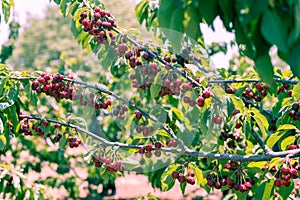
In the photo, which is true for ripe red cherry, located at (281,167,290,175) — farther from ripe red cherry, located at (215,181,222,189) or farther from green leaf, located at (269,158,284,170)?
ripe red cherry, located at (215,181,222,189)

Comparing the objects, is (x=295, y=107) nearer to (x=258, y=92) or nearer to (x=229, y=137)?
(x=258, y=92)

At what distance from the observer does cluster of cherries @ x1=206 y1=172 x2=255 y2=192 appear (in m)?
2.29

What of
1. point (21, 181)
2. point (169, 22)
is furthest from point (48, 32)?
point (169, 22)

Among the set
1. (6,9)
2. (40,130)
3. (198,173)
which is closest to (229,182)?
(198,173)

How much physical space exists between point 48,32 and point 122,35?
35.6 metres

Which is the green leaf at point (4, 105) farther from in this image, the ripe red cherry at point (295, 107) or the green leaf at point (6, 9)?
the ripe red cherry at point (295, 107)

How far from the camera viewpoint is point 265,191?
2221 millimetres

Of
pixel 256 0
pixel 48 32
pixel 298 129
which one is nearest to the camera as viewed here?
pixel 256 0

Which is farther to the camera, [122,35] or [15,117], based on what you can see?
[15,117]

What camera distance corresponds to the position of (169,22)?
3.93ft

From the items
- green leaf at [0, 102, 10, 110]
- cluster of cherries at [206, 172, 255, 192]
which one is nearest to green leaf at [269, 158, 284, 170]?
cluster of cherries at [206, 172, 255, 192]

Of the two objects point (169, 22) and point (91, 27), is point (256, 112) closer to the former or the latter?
point (91, 27)

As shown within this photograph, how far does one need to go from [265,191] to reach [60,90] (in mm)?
1199

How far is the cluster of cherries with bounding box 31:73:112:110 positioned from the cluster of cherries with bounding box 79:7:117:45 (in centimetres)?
30
